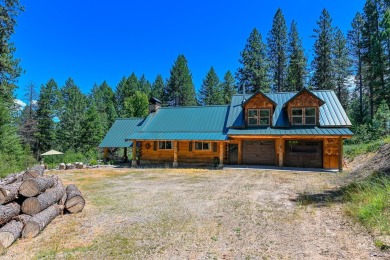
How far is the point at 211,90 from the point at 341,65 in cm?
2245

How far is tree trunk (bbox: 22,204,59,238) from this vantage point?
214 inches

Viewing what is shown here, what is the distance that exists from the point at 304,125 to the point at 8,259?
17.9 metres

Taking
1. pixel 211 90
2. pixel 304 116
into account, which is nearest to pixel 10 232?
pixel 304 116

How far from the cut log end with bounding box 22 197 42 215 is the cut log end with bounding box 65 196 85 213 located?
3.75ft

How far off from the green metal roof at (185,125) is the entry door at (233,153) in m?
1.57

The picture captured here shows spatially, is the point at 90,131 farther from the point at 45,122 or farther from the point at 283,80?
the point at 283,80

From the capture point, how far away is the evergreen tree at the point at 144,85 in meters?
56.1

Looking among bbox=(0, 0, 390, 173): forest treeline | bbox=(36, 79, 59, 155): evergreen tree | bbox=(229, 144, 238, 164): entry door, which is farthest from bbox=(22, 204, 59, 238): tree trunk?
bbox=(36, 79, 59, 155): evergreen tree

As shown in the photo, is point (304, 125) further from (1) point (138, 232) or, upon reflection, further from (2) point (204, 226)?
(1) point (138, 232)

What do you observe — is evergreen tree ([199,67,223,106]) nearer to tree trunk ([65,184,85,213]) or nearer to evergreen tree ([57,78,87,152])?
evergreen tree ([57,78,87,152])

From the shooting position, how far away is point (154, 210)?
7.29 metres

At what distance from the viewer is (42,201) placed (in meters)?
6.30

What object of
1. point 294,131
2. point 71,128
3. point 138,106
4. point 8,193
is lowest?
point 8,193

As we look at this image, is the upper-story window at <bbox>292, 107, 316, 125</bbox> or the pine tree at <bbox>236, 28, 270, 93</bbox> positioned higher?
the pine tree at <bbox>236, 28, 270, 93</bbox>
